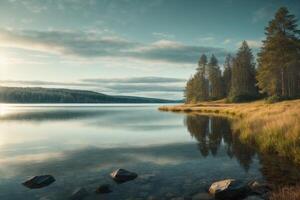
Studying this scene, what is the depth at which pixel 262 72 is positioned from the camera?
2731 inches

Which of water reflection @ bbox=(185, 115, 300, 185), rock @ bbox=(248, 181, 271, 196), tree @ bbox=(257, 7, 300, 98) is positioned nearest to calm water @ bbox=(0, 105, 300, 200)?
water reflection @ bbox=(185, 115, 300, 185)

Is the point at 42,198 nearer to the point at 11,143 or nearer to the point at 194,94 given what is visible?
the point at 11,143

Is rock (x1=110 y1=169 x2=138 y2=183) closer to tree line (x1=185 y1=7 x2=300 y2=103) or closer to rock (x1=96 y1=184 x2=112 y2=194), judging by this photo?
rock (x1=96 y1=184 x2=112 y2=194)

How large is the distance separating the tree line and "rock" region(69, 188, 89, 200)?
56023 millimetres

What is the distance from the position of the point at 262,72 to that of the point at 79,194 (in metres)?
66.6

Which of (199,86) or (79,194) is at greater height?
(199,86)

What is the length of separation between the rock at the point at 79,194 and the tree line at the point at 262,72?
56.0 metres

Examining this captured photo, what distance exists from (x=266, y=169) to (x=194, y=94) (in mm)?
101694

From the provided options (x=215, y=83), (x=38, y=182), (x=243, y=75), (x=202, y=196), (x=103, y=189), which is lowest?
(x=202, y=196)

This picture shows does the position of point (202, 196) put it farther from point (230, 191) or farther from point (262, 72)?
point (262, 72)

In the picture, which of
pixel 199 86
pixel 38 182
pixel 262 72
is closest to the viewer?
pixel 38 182

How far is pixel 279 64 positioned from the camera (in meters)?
62.2

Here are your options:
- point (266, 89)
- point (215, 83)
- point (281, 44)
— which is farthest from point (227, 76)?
point (281, 44)

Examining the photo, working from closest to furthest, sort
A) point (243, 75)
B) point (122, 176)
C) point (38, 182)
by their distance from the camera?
point (38, 182) → point (122, 176) → point (243, 75)
